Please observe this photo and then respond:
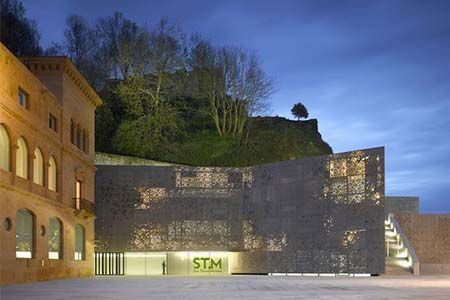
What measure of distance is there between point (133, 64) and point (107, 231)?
23849mm

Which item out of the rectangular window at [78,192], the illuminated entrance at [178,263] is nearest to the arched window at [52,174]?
the rectangular window at [78,192]

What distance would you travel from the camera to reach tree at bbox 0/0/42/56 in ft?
225

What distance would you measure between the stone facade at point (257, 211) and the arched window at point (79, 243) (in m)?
4.24

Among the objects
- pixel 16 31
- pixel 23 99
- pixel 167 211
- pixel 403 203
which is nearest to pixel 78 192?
pixel 167 211

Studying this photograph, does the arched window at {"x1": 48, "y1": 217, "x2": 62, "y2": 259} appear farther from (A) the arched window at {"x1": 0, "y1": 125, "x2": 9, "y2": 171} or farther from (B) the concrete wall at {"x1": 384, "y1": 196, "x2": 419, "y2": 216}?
(B) the concrete wall at {"x1": 384, "y1": 196, "x2": 419, "y2": 216}

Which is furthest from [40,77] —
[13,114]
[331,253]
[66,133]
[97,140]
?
[97,140]

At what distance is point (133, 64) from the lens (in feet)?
219

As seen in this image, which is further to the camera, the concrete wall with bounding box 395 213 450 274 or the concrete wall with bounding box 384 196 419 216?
the concrete wall with bounding box 384 196 419 216

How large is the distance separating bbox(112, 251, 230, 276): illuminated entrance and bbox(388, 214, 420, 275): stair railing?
527 inches

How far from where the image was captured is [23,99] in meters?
32.0

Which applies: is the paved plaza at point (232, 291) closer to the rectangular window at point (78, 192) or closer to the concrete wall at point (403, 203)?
the rectangular window at point (78, 192)

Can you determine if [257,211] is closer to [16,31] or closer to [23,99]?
[23,99]

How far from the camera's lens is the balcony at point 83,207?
4097cm

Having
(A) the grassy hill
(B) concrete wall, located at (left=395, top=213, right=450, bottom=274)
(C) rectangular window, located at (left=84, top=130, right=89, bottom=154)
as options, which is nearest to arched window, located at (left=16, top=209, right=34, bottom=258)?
(C) rectangular window, located at (left=84, top=130, right=89, bottom=154)
